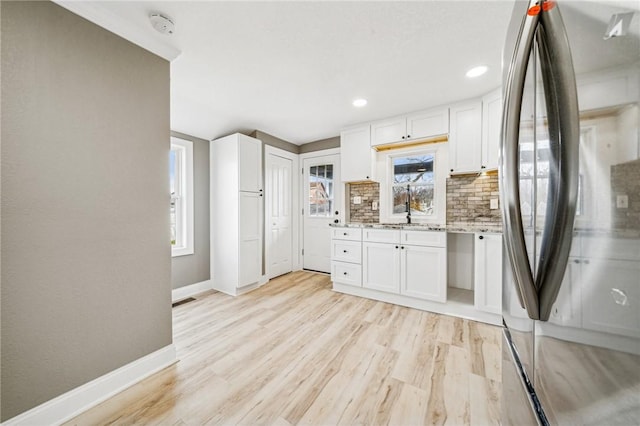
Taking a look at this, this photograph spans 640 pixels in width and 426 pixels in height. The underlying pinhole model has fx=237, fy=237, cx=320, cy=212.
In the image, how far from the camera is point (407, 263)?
2.75 m

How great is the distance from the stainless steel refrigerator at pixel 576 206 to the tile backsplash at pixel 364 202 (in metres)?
3.01

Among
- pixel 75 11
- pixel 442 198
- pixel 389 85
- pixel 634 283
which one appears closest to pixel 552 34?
pixel 634 283

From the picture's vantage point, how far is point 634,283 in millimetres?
300

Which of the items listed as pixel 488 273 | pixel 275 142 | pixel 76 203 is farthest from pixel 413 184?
pixel 76 203

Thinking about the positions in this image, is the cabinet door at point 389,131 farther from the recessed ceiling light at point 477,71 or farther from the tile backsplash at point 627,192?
the tile backsplash at point 627,192

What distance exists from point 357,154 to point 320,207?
127cm

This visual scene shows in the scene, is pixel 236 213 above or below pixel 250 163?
below

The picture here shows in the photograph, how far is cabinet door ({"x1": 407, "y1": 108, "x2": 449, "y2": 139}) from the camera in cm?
280

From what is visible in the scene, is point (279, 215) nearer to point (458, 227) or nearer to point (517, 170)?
point (458, 227)

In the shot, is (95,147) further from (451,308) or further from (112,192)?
(451,308)

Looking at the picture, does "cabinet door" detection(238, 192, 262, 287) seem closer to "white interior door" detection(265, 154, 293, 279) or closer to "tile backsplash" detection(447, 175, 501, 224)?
"white interior door" detection(265, 154, 293, 279)

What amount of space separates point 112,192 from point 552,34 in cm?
209

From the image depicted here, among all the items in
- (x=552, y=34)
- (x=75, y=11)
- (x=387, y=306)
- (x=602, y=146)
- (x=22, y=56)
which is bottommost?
(x=387, y=306)

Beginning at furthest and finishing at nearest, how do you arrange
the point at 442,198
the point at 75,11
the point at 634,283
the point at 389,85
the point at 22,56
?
the point at 442,198 < the point at 389,85 < the point at 75,11 < the point at 22,56 < the point at 634,283
